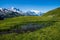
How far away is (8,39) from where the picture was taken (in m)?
50.7

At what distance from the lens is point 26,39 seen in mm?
50750

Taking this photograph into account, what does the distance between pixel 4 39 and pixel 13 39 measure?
276 centimetres

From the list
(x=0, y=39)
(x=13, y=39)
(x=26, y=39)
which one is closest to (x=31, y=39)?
(x=26, y=39)

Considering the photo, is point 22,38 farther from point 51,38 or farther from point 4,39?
point 51,38

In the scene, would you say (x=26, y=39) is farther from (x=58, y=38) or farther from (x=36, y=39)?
(x=58, y=38)

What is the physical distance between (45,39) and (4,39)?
40.1 feet

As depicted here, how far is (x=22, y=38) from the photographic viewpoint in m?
52.5

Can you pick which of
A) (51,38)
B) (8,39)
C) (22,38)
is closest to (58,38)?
(51,38)

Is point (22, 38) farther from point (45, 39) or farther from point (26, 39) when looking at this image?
point (45, 39)

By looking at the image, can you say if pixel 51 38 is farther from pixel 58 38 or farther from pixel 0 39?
pixel 0 39

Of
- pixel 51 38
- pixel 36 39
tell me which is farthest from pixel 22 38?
pixel 51 38

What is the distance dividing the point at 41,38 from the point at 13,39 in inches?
325

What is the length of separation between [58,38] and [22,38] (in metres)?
11.0

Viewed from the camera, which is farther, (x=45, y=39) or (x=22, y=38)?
(x=22, y=38)
